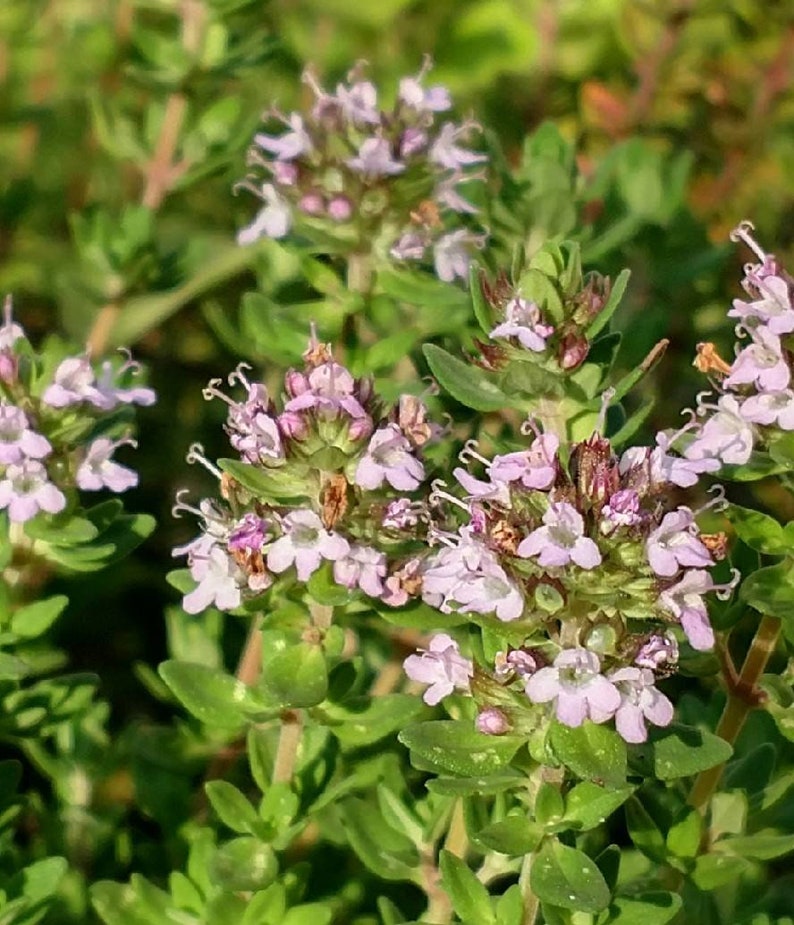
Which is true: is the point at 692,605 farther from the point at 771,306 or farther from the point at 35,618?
the point at 35,618

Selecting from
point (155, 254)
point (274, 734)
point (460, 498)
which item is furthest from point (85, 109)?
point (460, 498)

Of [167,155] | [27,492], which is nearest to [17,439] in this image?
[27,492]

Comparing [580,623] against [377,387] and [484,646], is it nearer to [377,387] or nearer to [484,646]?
[484,646]

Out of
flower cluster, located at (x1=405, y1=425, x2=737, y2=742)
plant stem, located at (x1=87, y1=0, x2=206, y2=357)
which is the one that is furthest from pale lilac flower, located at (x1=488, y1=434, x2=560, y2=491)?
plant stem, located at (x1=87, y1=0, x2=206, y2=357)

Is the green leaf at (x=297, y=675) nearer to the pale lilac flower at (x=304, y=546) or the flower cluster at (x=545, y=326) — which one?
the pale lilac flower at (x=304, y=546)

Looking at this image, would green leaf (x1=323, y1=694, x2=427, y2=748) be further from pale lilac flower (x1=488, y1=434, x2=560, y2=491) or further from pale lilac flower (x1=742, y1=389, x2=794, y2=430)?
pale lilac flower (x1=742, y1=389, x2=794, y2=430)

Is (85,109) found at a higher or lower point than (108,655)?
higher

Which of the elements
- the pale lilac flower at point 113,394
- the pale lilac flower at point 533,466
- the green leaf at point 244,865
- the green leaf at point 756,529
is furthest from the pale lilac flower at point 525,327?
the green leaf at point 244,865
